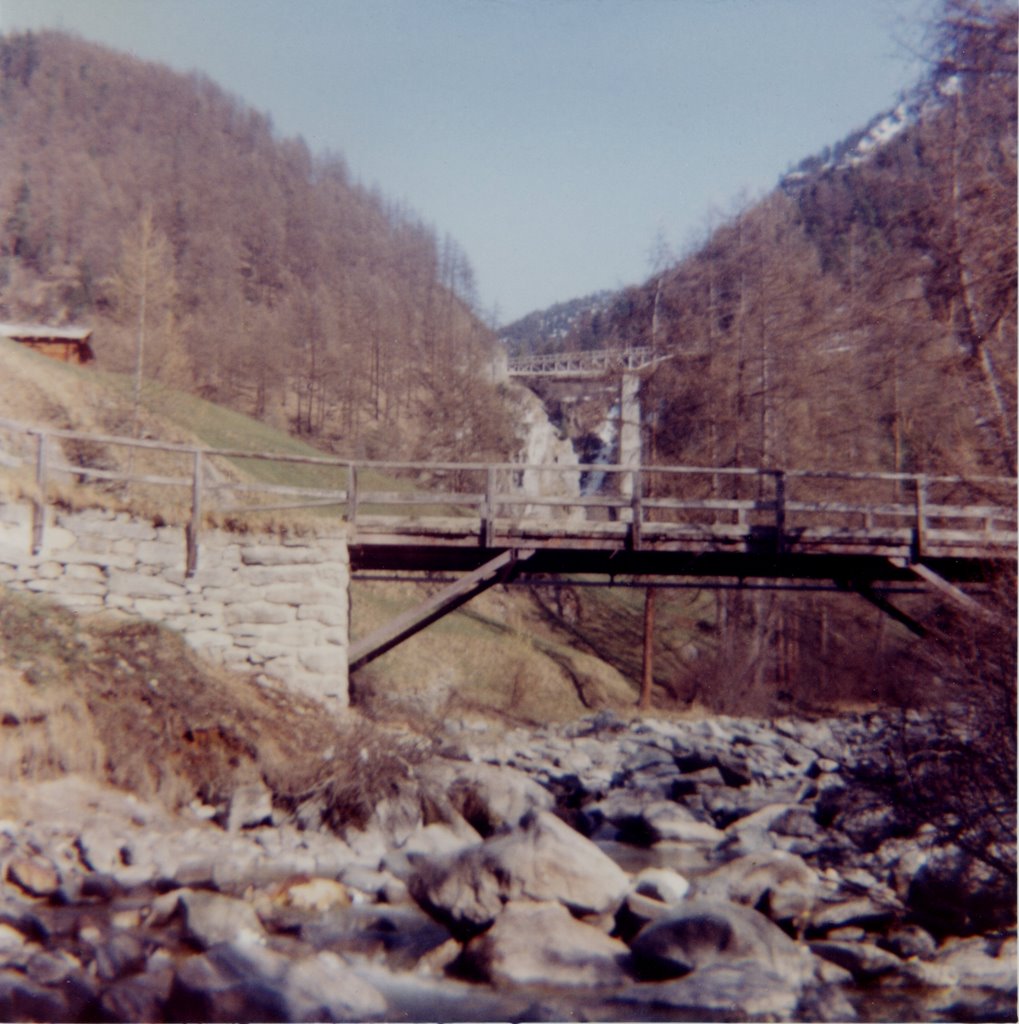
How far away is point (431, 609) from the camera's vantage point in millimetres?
13734

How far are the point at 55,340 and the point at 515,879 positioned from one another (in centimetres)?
2684

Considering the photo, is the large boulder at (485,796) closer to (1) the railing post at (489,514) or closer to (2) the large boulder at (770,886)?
(2) the large boulder at (770,886)

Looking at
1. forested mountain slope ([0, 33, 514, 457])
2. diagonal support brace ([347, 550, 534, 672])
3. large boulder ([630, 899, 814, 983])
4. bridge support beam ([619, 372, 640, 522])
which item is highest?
forested mountain slope ([0, 33, 514, 457])

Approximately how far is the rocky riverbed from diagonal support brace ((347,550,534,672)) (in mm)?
1967

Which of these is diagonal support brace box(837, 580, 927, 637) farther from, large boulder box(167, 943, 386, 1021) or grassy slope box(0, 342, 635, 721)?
large boulder box(167, 943, 386, 1021)

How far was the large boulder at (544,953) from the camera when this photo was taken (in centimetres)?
740

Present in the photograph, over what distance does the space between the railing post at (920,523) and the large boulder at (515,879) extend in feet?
23.0

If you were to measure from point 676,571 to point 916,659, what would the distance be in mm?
6239

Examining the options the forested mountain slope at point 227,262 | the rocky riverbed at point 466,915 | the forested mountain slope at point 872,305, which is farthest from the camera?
the forested mountain slope at point 227,262

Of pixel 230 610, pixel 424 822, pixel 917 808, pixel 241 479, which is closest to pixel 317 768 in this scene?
pixel 424 822

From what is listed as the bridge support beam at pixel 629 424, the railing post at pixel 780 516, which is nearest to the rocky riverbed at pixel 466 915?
the railing post at pixel 780 516

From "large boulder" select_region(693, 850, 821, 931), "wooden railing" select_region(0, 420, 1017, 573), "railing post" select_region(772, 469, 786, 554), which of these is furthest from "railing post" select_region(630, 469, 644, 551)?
"large boulder" select_region(693, 850, 821, 931)

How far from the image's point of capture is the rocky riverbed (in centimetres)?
673

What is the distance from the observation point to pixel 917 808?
8.37 metres
